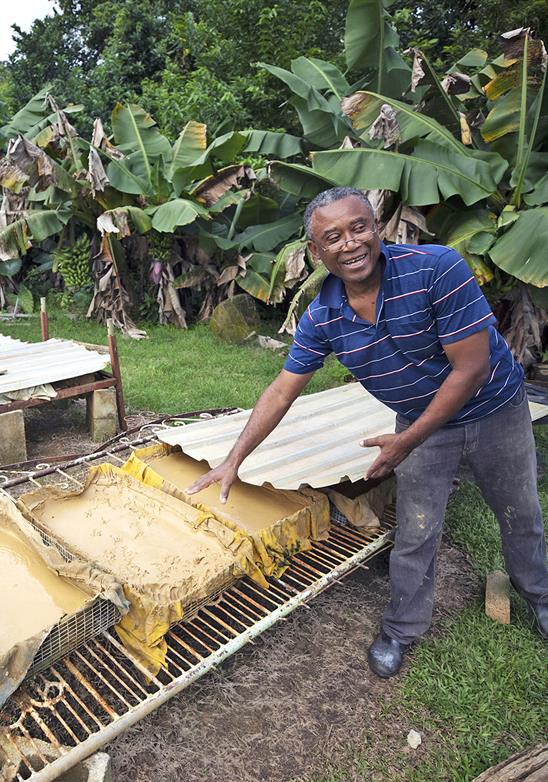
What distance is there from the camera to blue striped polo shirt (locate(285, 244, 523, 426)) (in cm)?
197

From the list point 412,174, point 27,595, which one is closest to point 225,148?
point 412,174

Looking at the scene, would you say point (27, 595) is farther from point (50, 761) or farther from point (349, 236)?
point (349, 236)

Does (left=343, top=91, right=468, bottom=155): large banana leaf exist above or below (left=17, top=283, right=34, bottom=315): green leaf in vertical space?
above

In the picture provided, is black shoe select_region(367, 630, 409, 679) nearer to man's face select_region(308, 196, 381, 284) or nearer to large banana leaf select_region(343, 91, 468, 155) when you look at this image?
man's face select_region(308, 196, 381, 284)

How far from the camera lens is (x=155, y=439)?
3.70 m

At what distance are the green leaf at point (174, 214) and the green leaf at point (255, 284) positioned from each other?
4.00 feet

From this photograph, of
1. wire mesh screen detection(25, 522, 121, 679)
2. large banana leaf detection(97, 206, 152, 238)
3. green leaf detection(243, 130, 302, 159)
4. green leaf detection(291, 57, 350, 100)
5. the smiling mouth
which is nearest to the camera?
wire mesh screen detection(25, 522, 121, 679)

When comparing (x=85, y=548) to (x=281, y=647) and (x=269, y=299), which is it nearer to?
(x=281, y=647)

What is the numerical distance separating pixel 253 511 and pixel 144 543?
56 cm

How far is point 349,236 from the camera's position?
2.02 meters

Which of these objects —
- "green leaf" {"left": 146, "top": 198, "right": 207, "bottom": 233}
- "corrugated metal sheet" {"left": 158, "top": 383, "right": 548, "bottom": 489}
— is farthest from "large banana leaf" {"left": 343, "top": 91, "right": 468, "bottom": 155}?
"green leaf" {"left": 146, "top": 198, "right": 207, "bottom": 233}

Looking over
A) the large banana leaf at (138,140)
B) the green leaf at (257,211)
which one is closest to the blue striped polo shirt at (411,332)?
the green leaf at (257,211)

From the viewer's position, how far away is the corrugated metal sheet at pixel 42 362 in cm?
466

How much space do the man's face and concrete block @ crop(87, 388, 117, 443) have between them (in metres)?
3.57
